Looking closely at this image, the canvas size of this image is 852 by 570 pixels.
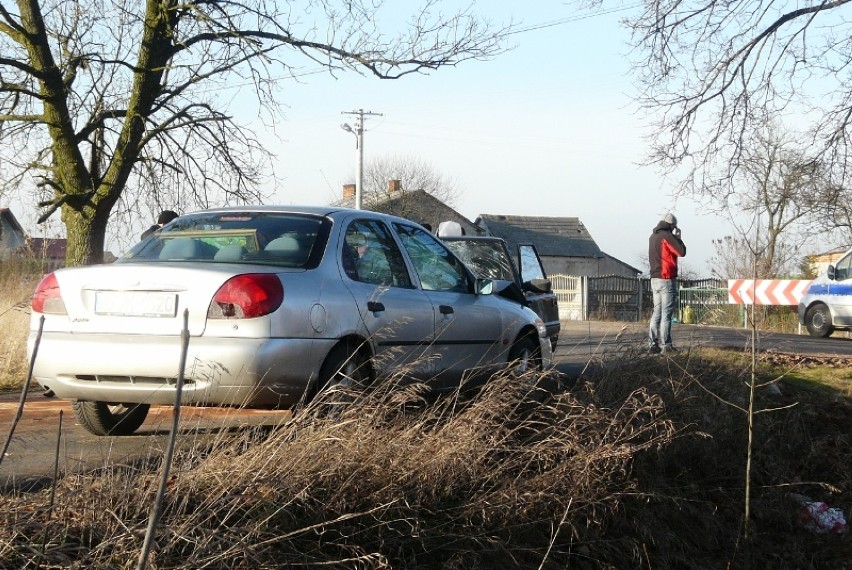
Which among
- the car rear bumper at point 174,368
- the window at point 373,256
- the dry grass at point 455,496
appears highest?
the window at point 373,256

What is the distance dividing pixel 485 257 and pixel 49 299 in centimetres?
635

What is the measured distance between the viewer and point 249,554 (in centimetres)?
366

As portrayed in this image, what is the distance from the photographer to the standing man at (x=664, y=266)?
12625 mm

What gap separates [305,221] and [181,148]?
27.4ft

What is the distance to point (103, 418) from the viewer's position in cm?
632

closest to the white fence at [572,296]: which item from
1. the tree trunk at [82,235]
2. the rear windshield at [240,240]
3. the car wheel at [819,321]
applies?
the car wheel at [819,321]

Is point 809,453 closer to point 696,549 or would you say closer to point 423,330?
A: point 696,549

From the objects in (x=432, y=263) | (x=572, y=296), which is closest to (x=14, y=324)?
(x=432, y=263)

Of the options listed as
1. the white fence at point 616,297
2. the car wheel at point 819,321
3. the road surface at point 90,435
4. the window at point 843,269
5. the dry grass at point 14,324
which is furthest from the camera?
the white fence at point 616,297

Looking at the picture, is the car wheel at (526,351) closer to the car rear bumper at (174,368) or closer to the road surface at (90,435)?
the road surface at (90,435)

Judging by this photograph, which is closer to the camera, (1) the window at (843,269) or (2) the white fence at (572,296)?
(1) the window at (843,269)

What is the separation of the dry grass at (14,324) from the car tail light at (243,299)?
227 cm

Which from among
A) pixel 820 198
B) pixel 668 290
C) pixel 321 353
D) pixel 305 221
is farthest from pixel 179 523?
pixel 820 198

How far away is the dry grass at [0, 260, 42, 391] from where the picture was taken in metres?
9.30
